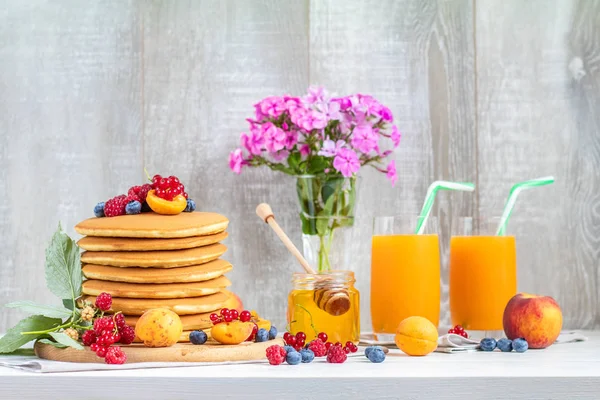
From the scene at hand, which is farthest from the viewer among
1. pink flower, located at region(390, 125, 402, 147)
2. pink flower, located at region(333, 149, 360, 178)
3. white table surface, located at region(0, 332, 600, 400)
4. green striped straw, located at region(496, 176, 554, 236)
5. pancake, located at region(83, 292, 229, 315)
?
pink flower, located at region(390, 125, 402, 147)

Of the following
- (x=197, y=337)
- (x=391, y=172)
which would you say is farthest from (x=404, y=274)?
(x=197, y=337)

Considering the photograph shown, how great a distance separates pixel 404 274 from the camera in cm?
151

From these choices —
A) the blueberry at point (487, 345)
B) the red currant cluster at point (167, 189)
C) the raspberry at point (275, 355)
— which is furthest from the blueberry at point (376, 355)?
the red currant cluster at point (167, 189)

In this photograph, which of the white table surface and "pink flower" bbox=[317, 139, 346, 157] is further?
"pink flower" bbox=[317, 139, 346, 157]

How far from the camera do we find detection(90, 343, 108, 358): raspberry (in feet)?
3.74

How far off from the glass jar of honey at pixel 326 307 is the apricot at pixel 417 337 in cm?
12

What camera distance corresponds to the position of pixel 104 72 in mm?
1911

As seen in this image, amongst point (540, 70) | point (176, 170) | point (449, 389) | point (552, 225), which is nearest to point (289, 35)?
point (176, 170)

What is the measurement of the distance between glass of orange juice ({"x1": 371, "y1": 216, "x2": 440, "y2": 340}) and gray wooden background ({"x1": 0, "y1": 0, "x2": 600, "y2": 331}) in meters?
0.38

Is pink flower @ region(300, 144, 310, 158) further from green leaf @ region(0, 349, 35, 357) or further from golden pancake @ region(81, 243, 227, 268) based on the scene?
green leaf @ region(0, 349, 35, 357)

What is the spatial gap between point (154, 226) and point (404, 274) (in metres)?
0.53

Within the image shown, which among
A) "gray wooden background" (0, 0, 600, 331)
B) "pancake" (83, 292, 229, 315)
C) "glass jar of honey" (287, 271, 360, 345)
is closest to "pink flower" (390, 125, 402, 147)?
"gray wooden background" (0, 0, 600, 331)

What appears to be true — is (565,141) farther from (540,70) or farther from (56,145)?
(56,145)

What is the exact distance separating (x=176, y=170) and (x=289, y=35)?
0.46 metres
